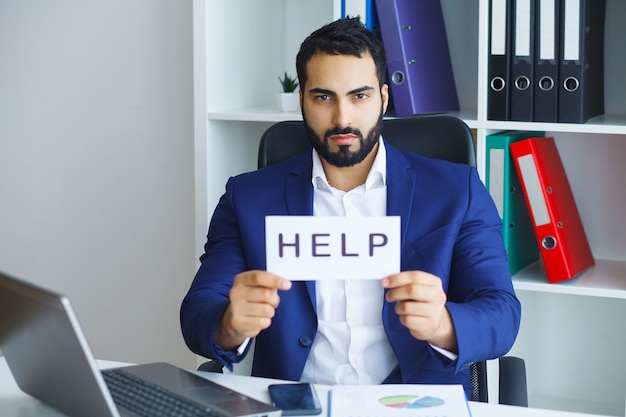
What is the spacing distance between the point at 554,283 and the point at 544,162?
1.00 feet

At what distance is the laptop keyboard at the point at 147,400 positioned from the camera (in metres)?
1.26

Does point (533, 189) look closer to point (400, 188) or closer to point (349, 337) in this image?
point (400, 188)

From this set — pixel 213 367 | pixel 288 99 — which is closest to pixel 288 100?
pixel 288 99

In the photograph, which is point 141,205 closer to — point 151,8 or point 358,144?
point 151,8

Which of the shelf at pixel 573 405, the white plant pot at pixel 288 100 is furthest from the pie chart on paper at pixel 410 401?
the shelf at pixel 573 405

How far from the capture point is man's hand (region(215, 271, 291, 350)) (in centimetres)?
137

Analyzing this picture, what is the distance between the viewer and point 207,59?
2.36 m

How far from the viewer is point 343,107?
1766 mm

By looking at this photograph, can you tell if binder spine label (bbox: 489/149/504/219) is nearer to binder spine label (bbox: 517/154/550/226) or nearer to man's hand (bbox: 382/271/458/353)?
binder spine label (bbox: 517/154/550/226)

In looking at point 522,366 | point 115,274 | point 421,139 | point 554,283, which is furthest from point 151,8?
point 522,366

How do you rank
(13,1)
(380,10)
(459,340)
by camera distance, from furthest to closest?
(13,1) → (380,10) → (459,340)

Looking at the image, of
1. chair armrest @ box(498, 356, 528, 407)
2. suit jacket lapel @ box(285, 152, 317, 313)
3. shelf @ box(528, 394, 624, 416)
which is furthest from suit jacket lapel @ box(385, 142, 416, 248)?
shelf @ box(528, 394, 624, 416)

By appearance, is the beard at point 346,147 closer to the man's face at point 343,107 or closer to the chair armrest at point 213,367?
the man's face at point 343,107

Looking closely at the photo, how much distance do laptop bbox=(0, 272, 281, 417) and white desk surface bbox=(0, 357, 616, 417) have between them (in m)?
0.02
